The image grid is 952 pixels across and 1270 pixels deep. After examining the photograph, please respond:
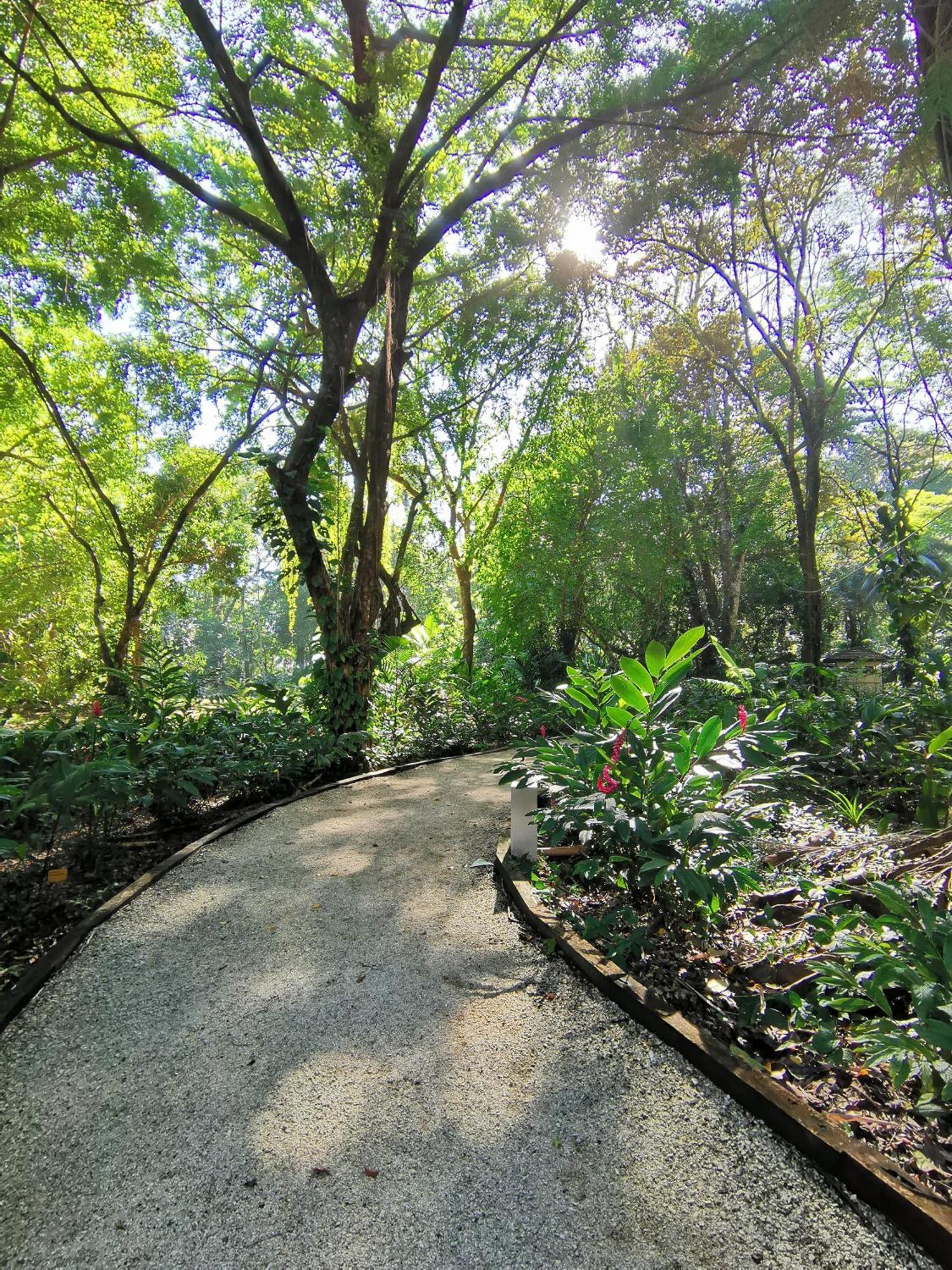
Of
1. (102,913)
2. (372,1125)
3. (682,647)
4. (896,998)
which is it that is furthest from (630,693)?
(102,913)

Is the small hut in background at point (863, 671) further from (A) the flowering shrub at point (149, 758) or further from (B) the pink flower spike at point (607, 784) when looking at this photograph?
(A) the flowering shrub at point (149, 758)

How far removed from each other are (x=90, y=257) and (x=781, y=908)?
930cm

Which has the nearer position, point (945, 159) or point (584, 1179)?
point (584, 1179)

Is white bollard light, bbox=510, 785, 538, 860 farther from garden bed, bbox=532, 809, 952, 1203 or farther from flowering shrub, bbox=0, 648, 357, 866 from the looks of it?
flowering shrub, bbox=0, 648, 357, 866

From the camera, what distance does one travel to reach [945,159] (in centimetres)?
244

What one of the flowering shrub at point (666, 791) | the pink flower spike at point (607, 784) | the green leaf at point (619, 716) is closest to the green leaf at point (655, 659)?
the flowering shrub at point (666, 791)

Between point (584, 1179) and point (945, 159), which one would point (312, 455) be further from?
point (584, 1179)

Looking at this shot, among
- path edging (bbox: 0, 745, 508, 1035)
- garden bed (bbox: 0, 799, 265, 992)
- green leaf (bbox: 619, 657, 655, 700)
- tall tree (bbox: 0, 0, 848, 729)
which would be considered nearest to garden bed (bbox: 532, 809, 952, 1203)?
green leaf (bbox: 619, 657, 655, 700)

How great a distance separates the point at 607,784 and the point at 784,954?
78 centimetres

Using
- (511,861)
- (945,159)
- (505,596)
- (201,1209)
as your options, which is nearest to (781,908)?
(511,861)

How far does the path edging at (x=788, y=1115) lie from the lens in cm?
110

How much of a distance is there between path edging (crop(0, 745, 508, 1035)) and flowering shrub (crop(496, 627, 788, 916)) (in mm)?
1916

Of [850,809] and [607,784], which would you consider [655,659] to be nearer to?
[607,784]

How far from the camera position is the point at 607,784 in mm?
2117
